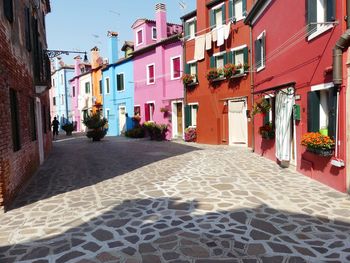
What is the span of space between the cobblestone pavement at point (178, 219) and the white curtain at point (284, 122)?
2.33ft

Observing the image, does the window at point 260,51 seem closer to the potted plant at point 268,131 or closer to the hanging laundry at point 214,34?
the potted plant at point 268,131

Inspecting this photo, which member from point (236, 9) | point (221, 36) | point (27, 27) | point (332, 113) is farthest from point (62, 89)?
point (332, 113)

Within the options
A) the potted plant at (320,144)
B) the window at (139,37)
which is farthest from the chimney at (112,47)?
the potted plant at (320,144)

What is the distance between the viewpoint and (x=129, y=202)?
23.0 ft

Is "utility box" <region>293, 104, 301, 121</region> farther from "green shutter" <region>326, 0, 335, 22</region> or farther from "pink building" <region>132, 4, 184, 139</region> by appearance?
"pink building" <region>132, 4, 184, 139</region>

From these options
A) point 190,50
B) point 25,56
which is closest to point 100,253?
point 25,56

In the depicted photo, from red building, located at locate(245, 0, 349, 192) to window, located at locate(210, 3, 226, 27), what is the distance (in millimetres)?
5195

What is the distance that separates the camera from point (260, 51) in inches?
547

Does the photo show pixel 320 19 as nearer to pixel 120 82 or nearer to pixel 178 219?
pixel 178 219

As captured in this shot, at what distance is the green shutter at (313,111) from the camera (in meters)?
8.34

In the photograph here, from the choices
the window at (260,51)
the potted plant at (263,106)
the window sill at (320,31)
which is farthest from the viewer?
the window at (260,51)

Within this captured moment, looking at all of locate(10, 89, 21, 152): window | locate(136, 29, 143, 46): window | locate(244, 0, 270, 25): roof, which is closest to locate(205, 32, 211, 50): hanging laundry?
locate(244, 0, 270, 25): roof

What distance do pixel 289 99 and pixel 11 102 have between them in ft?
25.4

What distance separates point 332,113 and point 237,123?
10369 millimetres
